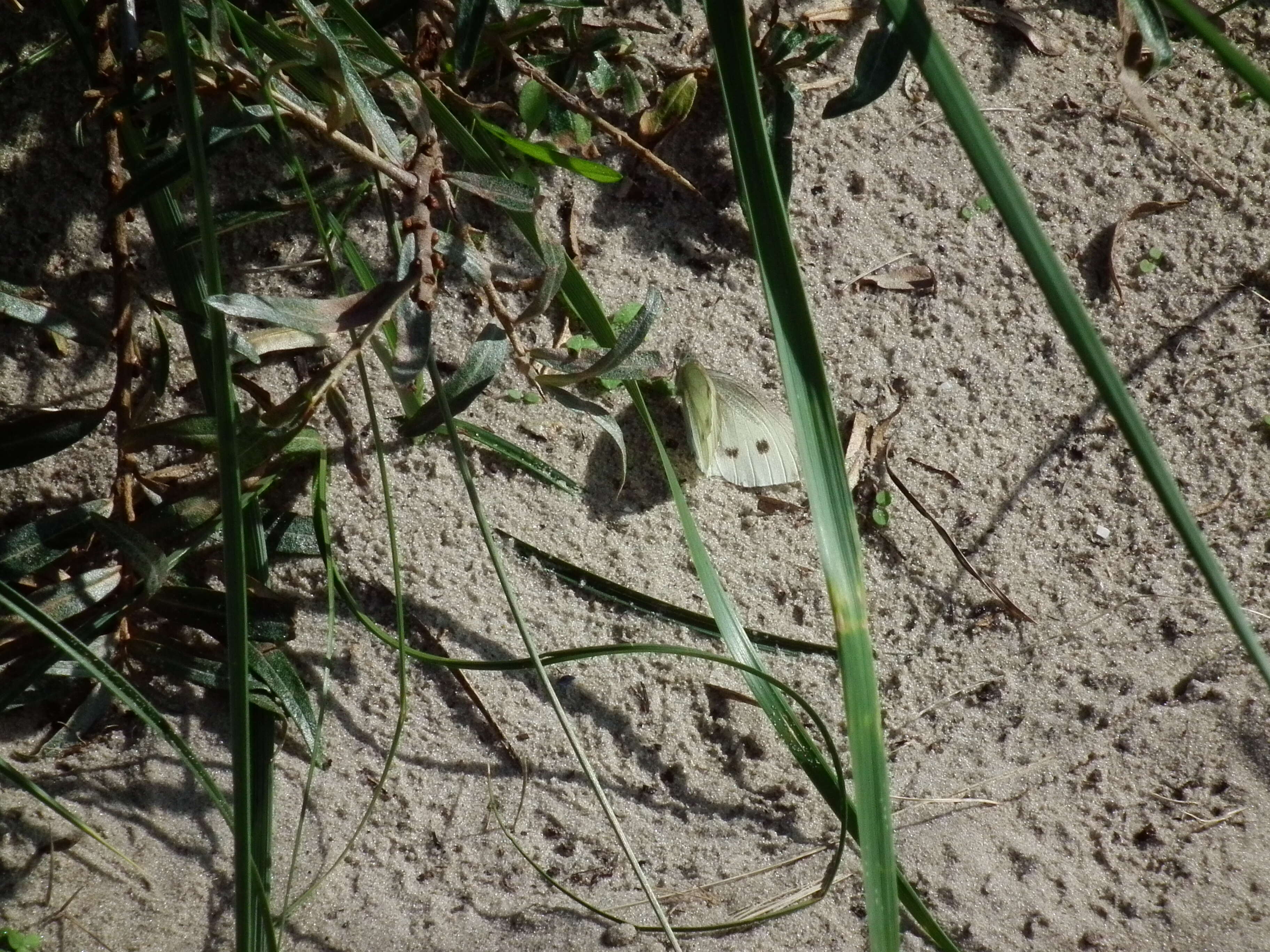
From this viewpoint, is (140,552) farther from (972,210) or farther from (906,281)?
(972,210)

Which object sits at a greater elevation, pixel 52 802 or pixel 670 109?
pixel 670 109

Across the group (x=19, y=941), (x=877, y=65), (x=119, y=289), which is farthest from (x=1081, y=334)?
(x=19, y=941)

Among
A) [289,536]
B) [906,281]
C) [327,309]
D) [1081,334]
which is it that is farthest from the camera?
[906,281]

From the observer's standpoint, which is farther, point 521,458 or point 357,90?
point 521,458

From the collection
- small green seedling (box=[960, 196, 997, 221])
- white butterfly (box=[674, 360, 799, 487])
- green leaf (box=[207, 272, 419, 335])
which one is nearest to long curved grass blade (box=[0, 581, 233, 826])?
green leaf (box=[207, 272, 419, 335])

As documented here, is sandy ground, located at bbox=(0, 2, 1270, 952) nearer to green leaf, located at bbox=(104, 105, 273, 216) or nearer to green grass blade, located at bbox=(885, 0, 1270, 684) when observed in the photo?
green leaf, located at bbox=(104, 105, 273, 216)

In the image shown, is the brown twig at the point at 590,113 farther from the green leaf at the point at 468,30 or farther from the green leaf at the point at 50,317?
the green leaf at the point at 50,317

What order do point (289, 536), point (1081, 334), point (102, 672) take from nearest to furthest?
point (1081, 334) < point (102, 672) < point (289, 536)
